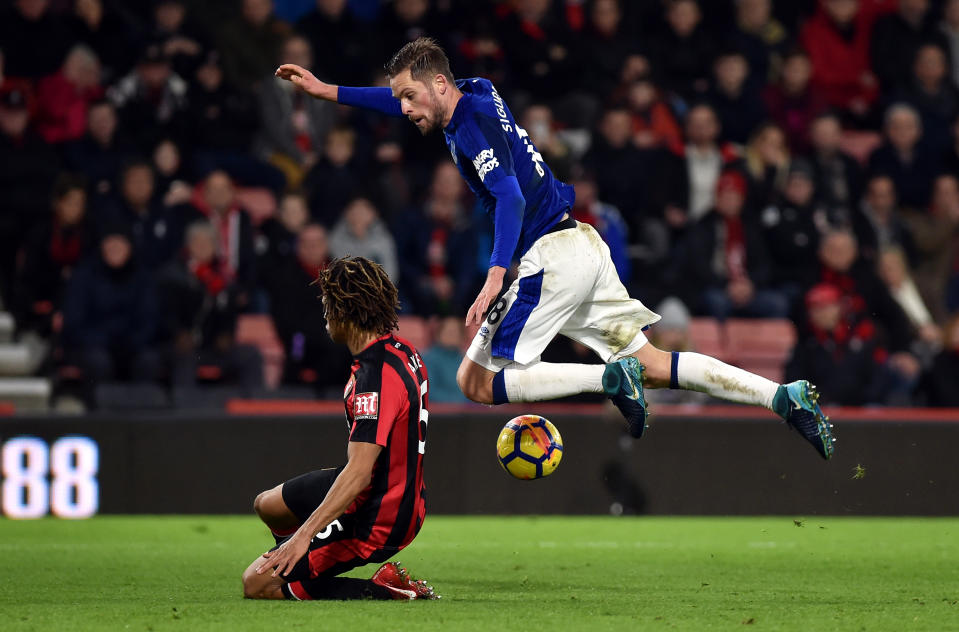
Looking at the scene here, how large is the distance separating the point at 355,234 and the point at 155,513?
3.29m

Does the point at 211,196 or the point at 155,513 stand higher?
the point at 211,196

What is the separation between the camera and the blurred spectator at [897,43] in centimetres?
1636

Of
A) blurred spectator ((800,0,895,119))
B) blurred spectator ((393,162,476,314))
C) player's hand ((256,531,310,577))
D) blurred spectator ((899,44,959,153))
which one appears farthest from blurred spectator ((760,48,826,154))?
player's hand ((256,531,310,577))

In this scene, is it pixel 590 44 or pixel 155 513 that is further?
pixel 590 44

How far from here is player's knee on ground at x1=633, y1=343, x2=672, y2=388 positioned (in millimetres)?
7223

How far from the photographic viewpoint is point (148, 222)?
12984 mm

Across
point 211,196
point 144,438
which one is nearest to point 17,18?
point 211,196

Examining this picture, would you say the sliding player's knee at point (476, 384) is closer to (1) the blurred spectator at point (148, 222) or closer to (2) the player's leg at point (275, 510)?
(2) the player's leg at point (275, 510)

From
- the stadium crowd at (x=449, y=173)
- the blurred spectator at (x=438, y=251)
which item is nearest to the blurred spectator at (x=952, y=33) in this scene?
the stadium crowd at (x=449, y=173)

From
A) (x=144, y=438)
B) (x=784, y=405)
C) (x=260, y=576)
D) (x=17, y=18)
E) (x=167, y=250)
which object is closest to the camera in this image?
(x=260, y=576)

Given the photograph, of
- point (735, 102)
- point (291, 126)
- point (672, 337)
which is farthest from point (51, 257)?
point (735, 102)

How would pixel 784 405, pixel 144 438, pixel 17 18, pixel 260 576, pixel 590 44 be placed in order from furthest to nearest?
pixel 590 44 → pixel 17 18 → pixel 144 438 → pixel 784 405 → pixel 260 576

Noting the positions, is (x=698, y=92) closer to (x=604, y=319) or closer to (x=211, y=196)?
(x=211, y=196)

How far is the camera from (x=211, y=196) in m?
13.1
